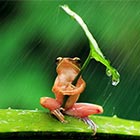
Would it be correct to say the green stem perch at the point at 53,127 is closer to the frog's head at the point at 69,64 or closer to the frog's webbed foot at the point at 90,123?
the frog's webbed foot at the point at 90,123

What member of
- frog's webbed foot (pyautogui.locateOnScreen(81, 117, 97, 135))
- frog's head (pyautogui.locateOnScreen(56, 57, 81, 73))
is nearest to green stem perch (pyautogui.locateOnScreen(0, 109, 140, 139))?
frog's webbed foot (pyautogui.locateOnScreen(81, 117, 97, 135))

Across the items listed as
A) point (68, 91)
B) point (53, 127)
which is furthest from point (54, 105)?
point (53, 127)

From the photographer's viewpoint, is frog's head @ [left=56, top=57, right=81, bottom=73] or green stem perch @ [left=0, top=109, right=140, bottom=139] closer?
green stem perch @ [left=0, top=109, right=140, bottom=139]

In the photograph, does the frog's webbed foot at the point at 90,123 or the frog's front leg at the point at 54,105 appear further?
the frog's front leg at the point at 54,105

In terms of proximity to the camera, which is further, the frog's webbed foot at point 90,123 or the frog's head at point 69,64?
the frog's head at point 69,64

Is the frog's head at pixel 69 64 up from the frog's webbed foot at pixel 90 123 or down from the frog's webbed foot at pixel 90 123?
up

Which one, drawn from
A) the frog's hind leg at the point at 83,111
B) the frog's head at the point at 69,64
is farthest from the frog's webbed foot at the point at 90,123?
the frog's head at the point at 69,64

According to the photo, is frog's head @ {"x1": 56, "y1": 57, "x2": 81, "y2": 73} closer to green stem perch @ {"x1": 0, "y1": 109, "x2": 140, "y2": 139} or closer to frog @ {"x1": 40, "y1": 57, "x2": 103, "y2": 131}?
frog @ {"x1": 40, "y1": 57, "x2": 103, "y2": 131}

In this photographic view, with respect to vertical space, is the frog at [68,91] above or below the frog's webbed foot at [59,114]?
above

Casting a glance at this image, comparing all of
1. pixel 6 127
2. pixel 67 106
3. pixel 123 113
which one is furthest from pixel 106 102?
pixel 6 127
